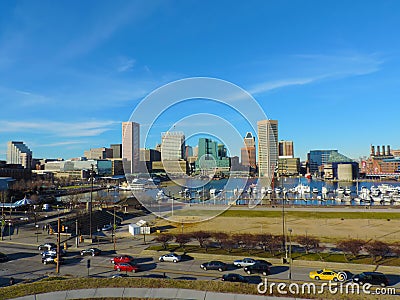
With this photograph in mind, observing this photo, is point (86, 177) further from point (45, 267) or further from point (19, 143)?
point (45, 267)

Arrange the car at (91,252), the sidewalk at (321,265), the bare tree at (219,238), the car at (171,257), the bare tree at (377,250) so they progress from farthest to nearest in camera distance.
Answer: the bare tree at (219,238)
the car at (91,252)
the car at (171,257)
the bare tree at (377,250)
the sidewalk at (321,265)

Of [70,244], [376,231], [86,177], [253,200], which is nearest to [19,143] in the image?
[86,177]

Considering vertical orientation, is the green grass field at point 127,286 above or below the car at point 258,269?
above

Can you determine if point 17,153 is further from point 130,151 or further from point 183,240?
point 183,240

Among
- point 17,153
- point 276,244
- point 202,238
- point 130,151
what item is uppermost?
point 17,153

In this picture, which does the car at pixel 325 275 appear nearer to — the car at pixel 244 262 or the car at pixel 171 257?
the car at pixel 244 262

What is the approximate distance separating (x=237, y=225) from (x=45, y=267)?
14.2 m

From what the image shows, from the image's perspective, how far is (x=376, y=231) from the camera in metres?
21.1

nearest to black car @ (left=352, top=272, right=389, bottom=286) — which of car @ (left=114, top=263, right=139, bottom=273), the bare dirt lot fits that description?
the bare dirt lot

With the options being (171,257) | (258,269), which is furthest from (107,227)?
(258,269)

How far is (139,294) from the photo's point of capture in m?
7.50

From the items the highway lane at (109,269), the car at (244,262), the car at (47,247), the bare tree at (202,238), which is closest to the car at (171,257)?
the highway lane at (109,269)

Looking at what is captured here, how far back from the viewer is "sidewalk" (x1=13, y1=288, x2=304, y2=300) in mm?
7207

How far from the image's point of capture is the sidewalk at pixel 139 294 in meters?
7.21
